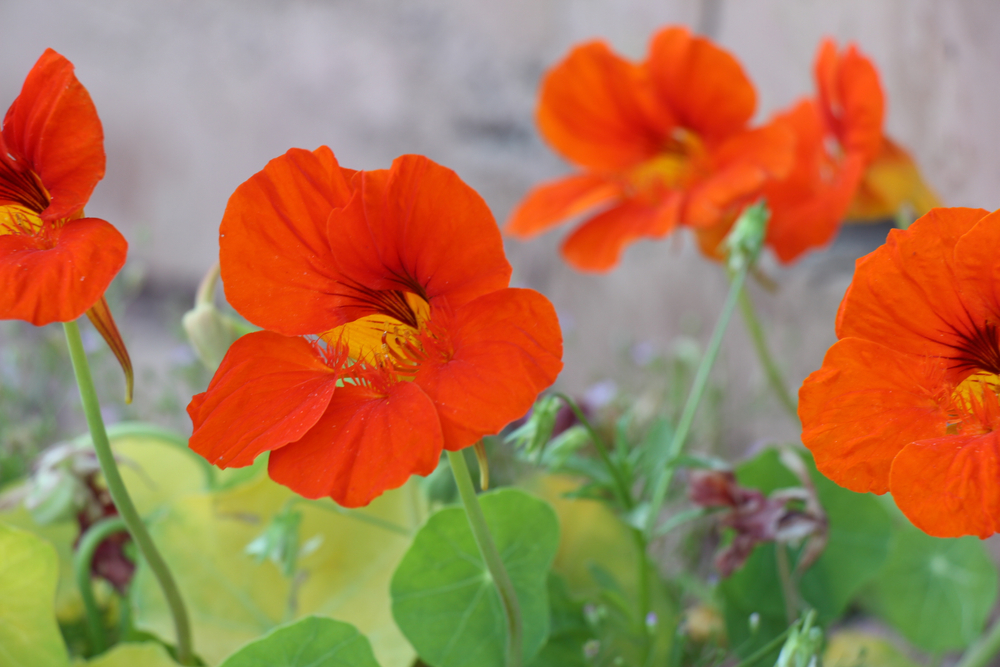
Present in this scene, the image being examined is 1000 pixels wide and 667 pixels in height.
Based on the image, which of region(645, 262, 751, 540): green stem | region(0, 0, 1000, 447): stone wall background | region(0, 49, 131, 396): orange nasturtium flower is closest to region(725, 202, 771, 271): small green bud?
region(645, 262, 751, 540): green stem

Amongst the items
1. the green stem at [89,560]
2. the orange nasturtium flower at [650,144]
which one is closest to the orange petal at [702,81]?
the orange nasturtium flower at [650,144]

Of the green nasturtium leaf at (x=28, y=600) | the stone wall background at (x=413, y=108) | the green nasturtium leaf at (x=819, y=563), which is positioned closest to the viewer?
the green nasturtium leaf at (x=28, y=600)

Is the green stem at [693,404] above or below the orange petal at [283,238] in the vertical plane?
below

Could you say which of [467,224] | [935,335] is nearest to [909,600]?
[935,335]

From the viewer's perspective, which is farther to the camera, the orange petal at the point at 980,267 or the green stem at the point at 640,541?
the green stem at the point at 640,541

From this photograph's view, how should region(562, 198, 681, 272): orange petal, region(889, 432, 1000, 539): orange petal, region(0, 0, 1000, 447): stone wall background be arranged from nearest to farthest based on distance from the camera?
region(889, 432, 1000, 539): orange petal < region(562, 198, 681, 272): orange petal < region(0, 0, 1000, 447): stone wall background

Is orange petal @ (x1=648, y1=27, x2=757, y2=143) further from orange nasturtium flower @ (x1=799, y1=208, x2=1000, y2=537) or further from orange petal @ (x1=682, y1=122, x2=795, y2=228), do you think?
orange nasturtium flower @ (x1=799, y1=208, x2=1000, y2=537)

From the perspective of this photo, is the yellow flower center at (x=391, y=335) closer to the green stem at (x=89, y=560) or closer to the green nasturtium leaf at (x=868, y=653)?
the green stem at (x=89, y=560)
